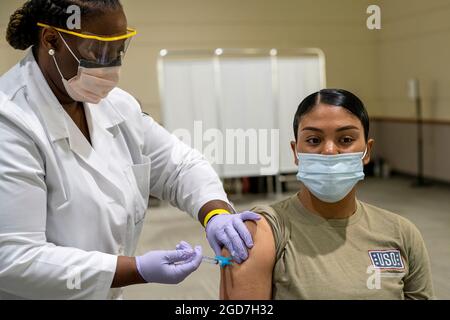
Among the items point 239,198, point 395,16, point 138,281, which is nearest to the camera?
point 138,281

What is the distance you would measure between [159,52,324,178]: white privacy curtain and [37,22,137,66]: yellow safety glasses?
1.42ft

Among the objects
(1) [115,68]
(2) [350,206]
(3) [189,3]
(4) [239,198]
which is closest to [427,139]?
(4) [239,198]

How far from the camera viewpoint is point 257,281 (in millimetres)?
1096

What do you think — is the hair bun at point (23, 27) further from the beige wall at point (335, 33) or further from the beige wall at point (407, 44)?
the beige wall at point (407, 44)

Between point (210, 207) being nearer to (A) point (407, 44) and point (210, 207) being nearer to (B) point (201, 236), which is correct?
(B) point (201, 236)

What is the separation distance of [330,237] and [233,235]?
226 mm

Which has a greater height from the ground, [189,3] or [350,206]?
[189,3]

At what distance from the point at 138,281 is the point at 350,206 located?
0.50 m

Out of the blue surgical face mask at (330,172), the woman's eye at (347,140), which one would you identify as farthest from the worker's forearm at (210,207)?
the woman's eye at (347,140)

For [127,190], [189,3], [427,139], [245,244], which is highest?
[189,3]

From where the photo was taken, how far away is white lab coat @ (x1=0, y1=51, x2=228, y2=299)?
0.97m

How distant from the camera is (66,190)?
107 centimetres

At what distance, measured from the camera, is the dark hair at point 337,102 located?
1.11 metres
